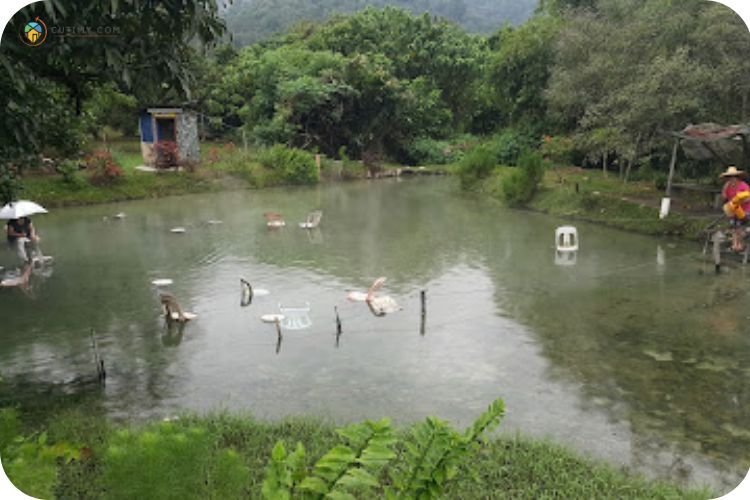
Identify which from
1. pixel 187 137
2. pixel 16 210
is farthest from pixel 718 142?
pixel 187 137

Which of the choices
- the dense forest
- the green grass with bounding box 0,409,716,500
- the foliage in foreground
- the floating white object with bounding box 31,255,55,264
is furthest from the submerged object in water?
the green grass with bounding box 0,409,716,500

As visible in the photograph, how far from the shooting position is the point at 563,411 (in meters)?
6.17

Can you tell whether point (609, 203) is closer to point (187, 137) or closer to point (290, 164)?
point (290, 164)

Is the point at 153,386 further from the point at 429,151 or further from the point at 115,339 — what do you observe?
the point at 429,151

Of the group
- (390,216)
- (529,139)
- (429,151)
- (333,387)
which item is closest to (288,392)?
(333,387)

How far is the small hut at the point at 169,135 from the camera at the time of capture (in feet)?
72.8

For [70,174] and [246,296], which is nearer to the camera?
[246,296]

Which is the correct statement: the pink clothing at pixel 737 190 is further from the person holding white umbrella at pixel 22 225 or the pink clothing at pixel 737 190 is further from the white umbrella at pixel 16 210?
the white umbrella at pixel 16 210

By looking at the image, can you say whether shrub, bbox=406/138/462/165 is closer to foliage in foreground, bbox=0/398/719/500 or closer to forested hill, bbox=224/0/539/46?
foliage in foreground, bbox=0/398/719/500

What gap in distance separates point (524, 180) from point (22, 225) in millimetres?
12375

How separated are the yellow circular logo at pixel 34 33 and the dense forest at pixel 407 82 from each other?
0.08 m

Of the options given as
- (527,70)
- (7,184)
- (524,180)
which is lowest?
(524,180)

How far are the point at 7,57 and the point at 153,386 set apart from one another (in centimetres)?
405

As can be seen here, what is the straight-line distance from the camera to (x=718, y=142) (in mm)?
12250
